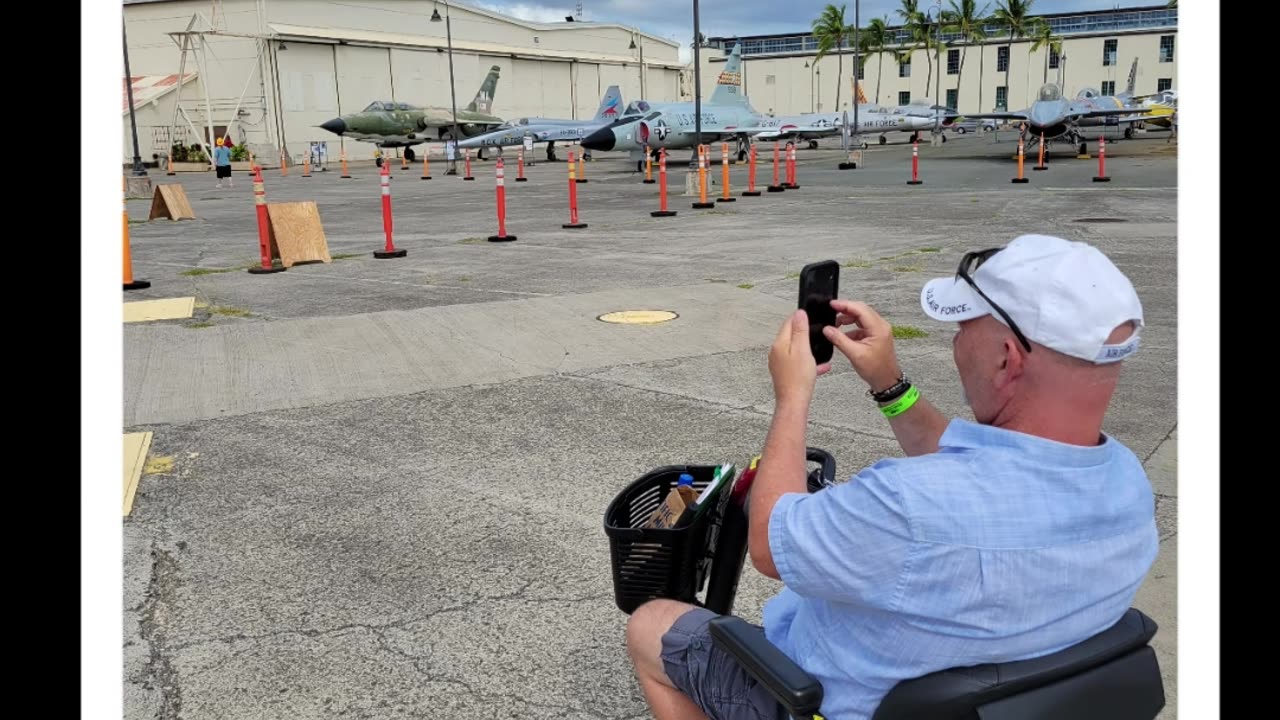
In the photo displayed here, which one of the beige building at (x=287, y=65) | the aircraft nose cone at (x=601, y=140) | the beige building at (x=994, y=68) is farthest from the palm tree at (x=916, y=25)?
the aircraft nose cone at (x=601, y=140)

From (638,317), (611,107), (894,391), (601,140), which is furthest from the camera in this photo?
(611,107)

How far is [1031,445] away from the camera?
1.87m

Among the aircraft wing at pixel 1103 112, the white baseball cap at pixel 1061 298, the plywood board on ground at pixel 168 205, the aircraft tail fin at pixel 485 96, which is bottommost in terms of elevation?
the white baseball cap at pixel 1061 298

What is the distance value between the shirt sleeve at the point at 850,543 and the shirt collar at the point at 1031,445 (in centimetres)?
19

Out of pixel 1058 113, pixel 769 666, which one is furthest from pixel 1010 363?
pixel 1058 113

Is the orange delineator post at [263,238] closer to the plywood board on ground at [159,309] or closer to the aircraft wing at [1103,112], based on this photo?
the plywood board on ground at [159,309]

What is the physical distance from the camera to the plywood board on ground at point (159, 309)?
33.2 ft

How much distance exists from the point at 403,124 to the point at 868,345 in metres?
54.4

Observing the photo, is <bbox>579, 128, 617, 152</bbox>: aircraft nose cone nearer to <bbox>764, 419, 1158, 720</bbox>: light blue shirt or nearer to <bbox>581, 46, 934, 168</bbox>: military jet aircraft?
<bbox>581, 46, 934, 168</bbox>: military jet aircraft

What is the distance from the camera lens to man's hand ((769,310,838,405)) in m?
2.16

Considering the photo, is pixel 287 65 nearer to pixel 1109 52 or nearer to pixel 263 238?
pixel 263 238
